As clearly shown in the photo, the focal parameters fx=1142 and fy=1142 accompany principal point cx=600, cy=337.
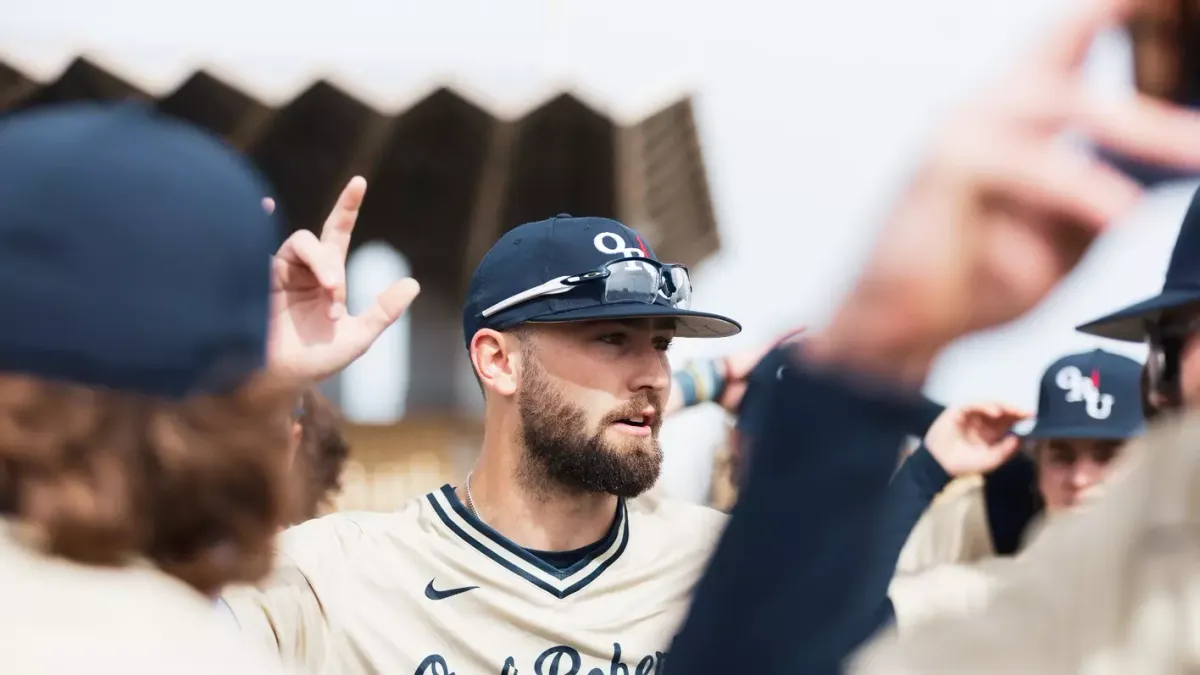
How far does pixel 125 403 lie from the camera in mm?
970

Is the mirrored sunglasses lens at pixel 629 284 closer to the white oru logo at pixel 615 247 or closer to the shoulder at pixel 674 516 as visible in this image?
the white oru logo at pixel 615 247

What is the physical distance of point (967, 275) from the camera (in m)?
0.65

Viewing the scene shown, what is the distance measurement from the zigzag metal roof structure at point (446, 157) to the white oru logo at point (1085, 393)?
469 centimetres

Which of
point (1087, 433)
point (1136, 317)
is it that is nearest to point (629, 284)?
point (1136, 317)

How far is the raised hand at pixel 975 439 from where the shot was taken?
2.82m

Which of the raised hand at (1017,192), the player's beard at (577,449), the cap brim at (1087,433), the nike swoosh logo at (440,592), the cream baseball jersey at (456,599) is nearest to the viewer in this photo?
the raised hand at (1017,192)

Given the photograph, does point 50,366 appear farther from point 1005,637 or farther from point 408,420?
point 408,420

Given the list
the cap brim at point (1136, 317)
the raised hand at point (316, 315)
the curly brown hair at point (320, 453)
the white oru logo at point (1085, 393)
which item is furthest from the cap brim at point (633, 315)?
the white oru logo at point (1085, 393)

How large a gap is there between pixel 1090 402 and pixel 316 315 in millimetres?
2703

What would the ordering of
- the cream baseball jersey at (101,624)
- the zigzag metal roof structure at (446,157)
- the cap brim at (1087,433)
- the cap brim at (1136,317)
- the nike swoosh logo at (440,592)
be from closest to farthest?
the cream baseball jersey at (101,624) < the cap brim at (1136,317) < the nike swoosh logo at (440,592) < the cap brim at (1087,433) < the zigzag metal roof structure at (446,157)

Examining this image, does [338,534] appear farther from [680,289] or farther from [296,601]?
[680,289]

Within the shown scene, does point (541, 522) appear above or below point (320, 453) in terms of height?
above

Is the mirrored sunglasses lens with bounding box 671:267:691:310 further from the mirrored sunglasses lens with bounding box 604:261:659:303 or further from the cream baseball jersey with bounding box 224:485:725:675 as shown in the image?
the cream baseball jersey with bounding box 224:485:725:675

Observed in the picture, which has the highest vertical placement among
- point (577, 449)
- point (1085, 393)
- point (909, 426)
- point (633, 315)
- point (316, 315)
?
point (909, 426)
